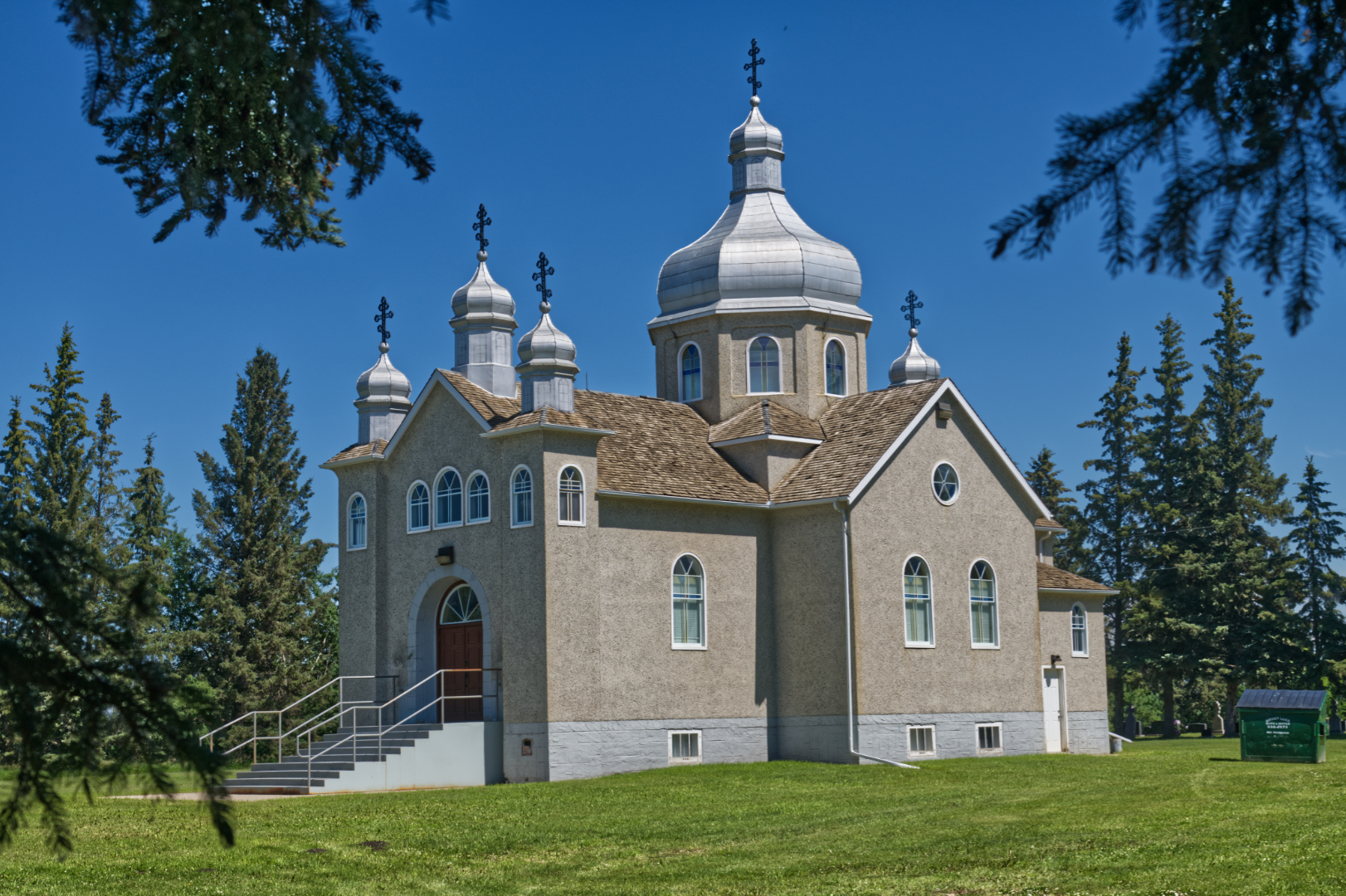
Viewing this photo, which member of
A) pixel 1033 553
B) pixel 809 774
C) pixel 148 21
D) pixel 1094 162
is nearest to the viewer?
pixel 1094 162

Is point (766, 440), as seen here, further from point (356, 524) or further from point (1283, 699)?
point (1283, 699)

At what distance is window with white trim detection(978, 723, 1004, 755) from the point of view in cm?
2809

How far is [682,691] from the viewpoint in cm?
2559

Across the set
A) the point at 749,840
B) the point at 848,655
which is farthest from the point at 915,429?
the point at 749,840

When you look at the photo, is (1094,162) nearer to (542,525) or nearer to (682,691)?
(542,525)

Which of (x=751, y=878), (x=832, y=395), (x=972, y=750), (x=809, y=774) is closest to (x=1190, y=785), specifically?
(x=809, y=774)

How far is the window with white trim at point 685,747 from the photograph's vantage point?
2536 cm

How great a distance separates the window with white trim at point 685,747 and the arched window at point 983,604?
20.9 ft

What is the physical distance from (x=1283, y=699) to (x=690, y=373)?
522 inches

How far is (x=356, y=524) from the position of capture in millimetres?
28078

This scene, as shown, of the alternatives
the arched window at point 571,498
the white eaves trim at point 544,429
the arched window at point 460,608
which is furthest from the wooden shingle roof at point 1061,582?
the arched window at point 460,608

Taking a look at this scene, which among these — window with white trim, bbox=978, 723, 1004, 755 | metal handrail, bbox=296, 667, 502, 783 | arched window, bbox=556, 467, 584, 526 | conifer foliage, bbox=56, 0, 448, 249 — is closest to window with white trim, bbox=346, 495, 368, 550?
metal handrail, bbox=296, 667, 502, 783

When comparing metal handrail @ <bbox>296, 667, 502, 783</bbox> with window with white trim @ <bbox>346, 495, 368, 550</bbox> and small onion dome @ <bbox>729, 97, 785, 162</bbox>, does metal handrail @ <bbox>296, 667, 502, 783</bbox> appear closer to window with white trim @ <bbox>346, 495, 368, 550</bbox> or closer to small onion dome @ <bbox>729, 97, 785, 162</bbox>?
window with white trim @ <bbox>346, 495, 368, 550</bbox>

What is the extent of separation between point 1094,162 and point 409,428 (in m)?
23.4
